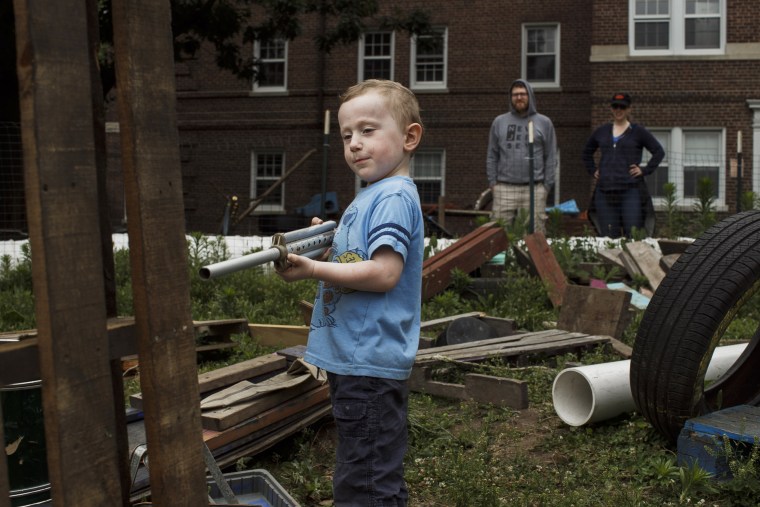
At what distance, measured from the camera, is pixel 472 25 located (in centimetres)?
2681

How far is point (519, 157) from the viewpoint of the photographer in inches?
434

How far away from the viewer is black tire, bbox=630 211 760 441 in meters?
4.03

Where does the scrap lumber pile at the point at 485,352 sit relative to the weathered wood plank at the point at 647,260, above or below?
below

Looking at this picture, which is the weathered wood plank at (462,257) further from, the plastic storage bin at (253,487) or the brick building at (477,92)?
the brick building at (477,92)

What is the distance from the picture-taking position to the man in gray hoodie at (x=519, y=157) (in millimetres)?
10836

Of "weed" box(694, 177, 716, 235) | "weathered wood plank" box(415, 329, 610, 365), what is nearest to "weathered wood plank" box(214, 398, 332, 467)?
"weathered wood plank" box(415, 329, 610, 365)

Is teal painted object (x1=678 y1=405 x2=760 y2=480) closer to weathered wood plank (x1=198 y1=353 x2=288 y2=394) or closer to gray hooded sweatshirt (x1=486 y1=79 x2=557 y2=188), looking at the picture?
weathered wood plank (x1=198 y1=353 x2=288 y2=394)

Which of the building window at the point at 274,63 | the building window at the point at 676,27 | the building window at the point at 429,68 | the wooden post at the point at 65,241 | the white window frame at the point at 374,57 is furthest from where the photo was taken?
the building window at the point at 274,63

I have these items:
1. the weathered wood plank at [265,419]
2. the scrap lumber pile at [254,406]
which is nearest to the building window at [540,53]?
the scrap lumber pile at [254,406]

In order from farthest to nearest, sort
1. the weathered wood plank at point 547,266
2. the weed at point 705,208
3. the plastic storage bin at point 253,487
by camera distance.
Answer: the weed at point 705,208 → the weathered wood plank at point 547,266 → the plastic storage bin at point 253,487

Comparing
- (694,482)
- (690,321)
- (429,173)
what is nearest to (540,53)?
(429,173)

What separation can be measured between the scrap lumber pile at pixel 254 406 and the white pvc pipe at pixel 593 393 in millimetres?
1259

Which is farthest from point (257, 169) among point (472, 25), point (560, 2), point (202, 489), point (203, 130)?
point (202, 489)

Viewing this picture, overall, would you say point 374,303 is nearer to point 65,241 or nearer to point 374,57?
point 65,241
